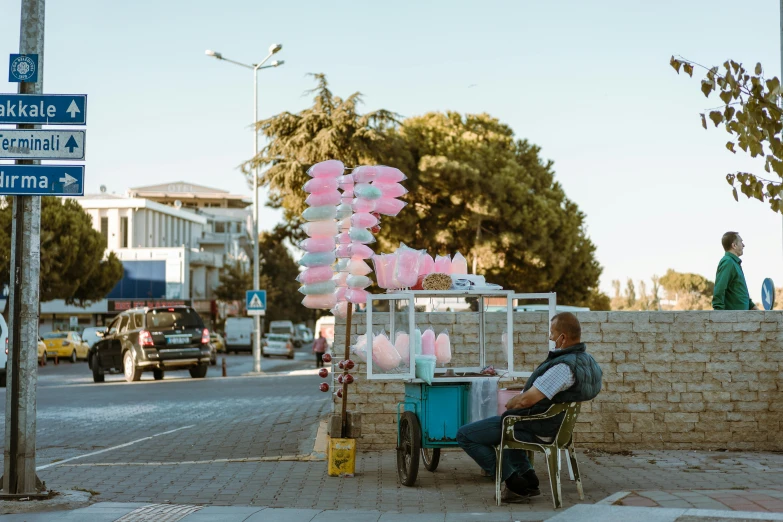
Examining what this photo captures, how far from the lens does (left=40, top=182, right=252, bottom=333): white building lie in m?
84.6

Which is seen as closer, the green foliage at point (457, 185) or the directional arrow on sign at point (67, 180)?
the directional arrow on sign at point (67, 180)

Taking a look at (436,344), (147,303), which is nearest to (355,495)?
(436,344)

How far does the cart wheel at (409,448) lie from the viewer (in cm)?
906

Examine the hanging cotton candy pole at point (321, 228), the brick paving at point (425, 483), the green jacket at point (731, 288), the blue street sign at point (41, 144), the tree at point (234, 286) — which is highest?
the tree at point (234, 286)

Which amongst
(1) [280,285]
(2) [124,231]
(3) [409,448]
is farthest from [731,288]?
(1) [280,285]

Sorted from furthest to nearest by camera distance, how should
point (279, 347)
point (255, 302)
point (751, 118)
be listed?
1. point (279, 347)
2. point (255, 302)
3. point (751, 118)

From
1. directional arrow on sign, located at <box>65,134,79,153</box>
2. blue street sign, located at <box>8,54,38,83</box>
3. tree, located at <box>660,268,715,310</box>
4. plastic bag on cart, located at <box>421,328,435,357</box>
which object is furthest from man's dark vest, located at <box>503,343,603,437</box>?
tree, located at <box>660,268,715,310</box>

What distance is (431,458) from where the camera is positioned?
1016 cm

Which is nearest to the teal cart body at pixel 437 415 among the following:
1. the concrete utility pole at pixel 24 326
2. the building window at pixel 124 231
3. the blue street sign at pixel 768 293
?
the concrete utility pole at pixel 24 326

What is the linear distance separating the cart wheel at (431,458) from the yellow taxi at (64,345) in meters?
42.8

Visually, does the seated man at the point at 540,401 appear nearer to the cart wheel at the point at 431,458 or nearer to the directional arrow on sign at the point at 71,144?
the cart wheel at the point at 431,458

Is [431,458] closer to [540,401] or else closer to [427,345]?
[427,345]

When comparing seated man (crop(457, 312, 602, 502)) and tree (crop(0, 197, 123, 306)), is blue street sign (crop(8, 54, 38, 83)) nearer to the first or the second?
seated man (crop(457, 312, 602, 502))

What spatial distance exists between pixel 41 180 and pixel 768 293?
995 cm
